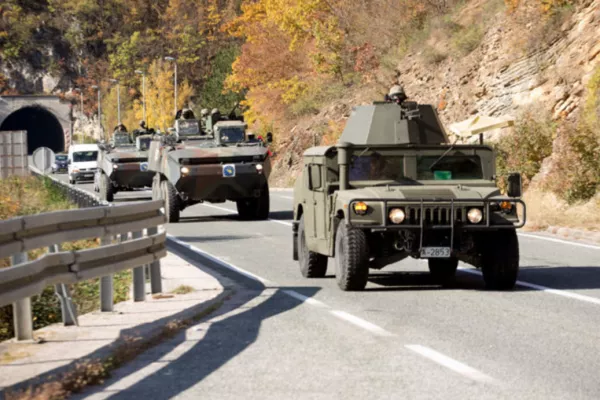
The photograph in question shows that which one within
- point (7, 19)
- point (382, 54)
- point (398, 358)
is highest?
point (7, 19)

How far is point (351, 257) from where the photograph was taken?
45.9 feet

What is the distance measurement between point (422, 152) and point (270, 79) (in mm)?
56870

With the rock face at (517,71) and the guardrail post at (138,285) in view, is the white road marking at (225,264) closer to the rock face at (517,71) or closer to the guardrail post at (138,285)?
the guardrail post at (138,285)

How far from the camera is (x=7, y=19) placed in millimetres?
148875

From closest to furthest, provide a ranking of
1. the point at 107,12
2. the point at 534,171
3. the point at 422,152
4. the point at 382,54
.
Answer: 1. the point at 422,152
2. the point at 534,171
3. the point at 382,54
4. the point at 107,12

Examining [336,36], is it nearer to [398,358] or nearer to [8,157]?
[8,157]

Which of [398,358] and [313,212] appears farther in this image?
[313,212]

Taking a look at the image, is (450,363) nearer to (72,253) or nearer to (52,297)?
(72,253)

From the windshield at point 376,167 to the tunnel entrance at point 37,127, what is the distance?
129m

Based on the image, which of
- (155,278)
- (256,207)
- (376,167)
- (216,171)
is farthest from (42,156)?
(155,278)

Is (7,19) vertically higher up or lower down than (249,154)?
higher up

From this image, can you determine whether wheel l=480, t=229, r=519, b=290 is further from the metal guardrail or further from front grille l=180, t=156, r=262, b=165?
front grille l=180, t=156, r=262, b=165

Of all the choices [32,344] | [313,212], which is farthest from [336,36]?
[32,344]

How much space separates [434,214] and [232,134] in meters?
18.9
